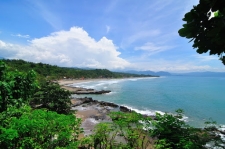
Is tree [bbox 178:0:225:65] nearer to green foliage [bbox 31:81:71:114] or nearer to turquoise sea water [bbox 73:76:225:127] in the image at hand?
green foliage [bbox 31:81:71:114]

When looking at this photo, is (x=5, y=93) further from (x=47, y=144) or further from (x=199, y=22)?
(x=199, y=22)

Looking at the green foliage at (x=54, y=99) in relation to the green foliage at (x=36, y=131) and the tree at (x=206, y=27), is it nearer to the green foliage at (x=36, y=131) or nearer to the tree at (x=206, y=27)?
the green foliage at (x=36, y=131)

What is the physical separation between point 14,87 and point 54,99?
9938mm

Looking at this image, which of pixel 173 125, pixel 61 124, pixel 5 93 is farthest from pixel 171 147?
pixel 5 93

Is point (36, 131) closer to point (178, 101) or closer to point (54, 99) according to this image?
point (54, 99)

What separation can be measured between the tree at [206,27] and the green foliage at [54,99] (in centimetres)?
1632

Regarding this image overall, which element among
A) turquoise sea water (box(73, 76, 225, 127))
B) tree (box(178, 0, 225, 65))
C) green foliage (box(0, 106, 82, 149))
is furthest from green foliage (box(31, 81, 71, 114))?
tree (box(178, 0, 225, 65))

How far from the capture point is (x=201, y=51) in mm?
2061

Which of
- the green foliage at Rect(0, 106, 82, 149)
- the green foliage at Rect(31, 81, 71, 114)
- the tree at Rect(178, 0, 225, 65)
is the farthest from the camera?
the green foliage at Rect(31, 81, 71, 114)

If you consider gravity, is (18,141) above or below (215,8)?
below

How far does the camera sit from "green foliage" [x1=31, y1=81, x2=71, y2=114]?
54.2 ft

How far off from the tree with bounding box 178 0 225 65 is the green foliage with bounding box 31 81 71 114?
16.3 metres

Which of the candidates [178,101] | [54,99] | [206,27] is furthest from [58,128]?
[178,101]

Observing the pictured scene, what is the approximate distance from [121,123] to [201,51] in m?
4.92
